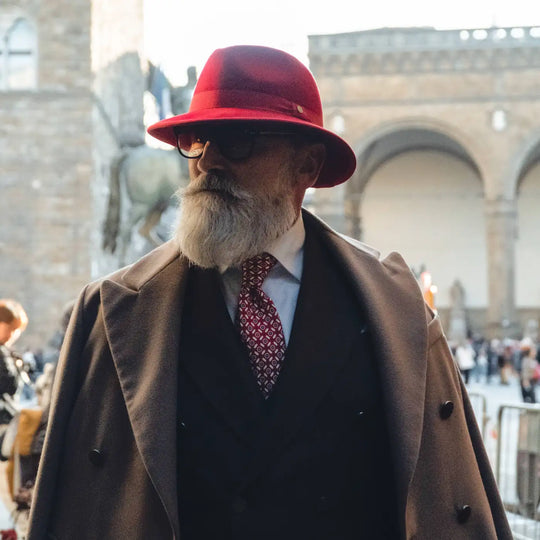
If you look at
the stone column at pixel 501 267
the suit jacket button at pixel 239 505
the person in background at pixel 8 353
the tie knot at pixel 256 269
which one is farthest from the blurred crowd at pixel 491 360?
the suit jacket button at pixel 239 505

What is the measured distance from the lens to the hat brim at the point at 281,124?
Answer: 230 cm

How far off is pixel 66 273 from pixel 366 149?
21.8 meters

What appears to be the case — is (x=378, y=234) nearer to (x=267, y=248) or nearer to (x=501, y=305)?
(x=501, y=305)

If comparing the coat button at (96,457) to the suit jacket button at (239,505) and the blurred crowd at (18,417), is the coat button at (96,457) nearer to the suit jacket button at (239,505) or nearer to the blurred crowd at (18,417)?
the suit jacket button at (239,505)

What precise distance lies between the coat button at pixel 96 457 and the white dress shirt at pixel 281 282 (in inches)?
17.8

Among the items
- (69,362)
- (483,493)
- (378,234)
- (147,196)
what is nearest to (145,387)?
(69,362)

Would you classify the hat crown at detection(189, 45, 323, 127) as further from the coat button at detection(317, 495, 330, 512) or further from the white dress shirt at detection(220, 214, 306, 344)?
the coat button at detection(317, 495, 330, 512)

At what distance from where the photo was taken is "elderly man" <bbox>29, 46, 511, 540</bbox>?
2.19 m

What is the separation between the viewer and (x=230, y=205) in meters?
2.34

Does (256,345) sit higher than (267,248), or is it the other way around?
(267,248)

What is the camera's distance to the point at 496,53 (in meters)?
37.2

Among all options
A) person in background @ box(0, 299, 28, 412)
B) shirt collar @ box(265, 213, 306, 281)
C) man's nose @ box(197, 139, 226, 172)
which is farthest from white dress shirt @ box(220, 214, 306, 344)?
person in background @ box(0, 299, 28, 412)

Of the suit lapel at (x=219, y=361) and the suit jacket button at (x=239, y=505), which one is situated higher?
the suit lapel at (x=219, y=361)

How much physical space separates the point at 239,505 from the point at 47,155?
54.8 ft
